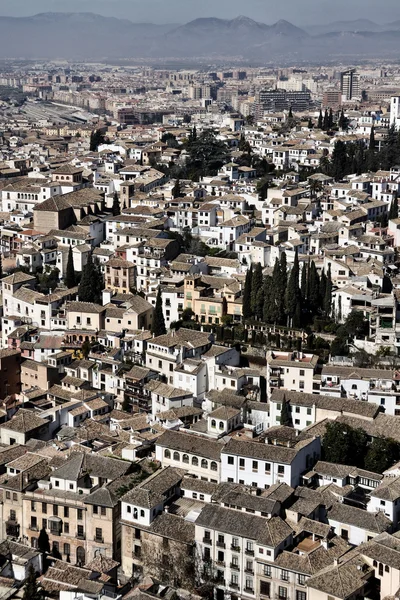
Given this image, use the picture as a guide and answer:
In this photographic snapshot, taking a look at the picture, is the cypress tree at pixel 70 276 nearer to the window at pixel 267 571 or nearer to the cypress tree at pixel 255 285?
the cypress tree at pixel 255 285

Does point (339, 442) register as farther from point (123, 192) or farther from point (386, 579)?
point (123, 192)

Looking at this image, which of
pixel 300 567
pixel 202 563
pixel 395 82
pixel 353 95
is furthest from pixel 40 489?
pixel 395 82

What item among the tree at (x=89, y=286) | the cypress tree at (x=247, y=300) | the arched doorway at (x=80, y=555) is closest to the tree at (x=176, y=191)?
the tree at (x=89, y=286)

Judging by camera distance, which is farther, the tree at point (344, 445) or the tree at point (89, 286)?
the tree at point (89, 286)

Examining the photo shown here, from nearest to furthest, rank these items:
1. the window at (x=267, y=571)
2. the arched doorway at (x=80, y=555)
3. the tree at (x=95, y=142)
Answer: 1. the window at (x=267, y=571)
2. the arched doorway at (x=80, y=555)
3. the tree at (x=95, y=142)

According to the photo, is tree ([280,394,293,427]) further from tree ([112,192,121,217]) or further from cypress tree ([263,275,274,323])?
tree ([112,192,121,217])

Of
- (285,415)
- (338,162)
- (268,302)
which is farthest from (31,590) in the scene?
(338,162)

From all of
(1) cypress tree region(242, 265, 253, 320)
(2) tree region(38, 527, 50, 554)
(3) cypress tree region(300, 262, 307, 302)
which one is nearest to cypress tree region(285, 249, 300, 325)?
(3) cypress tree region(300, 262, 307, 302)
